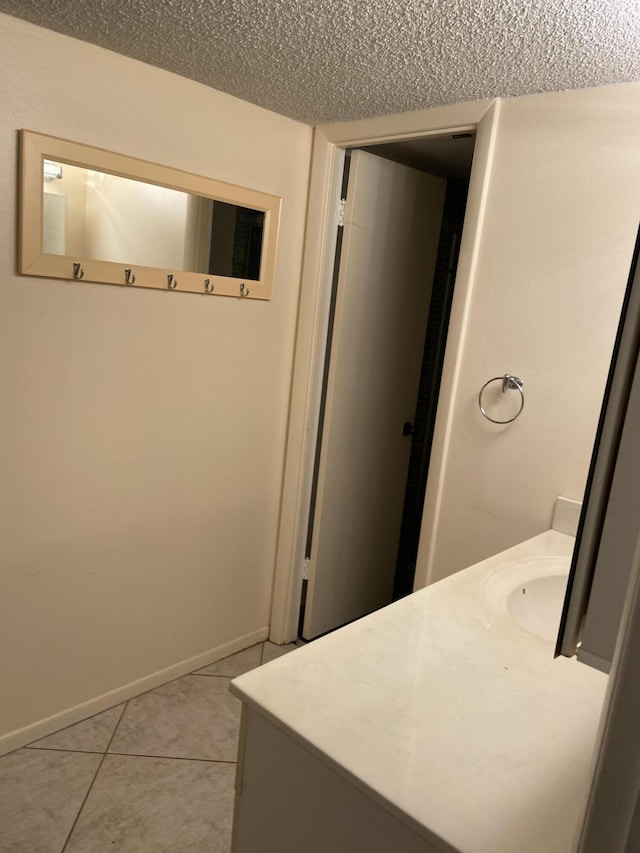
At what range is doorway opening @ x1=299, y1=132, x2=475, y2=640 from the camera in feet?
8.16

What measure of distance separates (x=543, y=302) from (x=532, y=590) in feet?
2.78

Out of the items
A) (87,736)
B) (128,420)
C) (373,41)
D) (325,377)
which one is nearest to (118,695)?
(87,736)

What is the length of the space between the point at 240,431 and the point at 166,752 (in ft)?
3.69

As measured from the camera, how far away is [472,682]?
1.06 m

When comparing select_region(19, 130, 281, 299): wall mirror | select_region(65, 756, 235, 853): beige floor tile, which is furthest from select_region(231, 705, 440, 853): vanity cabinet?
select_region(19, 130, 281, 299): wall mirror

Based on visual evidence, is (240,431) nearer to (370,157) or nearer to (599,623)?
(370,157)

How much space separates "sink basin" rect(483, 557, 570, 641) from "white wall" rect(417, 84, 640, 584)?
37 cm

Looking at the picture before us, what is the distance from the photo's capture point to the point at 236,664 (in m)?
2.54

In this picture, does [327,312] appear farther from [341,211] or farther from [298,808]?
[298,808]

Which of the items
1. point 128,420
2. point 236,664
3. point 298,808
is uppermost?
point 128,420

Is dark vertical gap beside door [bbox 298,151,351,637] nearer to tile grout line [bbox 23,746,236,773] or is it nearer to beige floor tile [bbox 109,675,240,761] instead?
beige floor tile [bbox 109,675,240,761]

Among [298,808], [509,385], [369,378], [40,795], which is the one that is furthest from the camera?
[369,378]

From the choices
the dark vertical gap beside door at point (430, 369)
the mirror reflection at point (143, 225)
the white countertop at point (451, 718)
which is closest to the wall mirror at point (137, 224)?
the mirror reflection at point (143, 225)

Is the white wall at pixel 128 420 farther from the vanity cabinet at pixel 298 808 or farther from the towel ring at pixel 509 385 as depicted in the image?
the vanity cabinet at pixel 298 808
